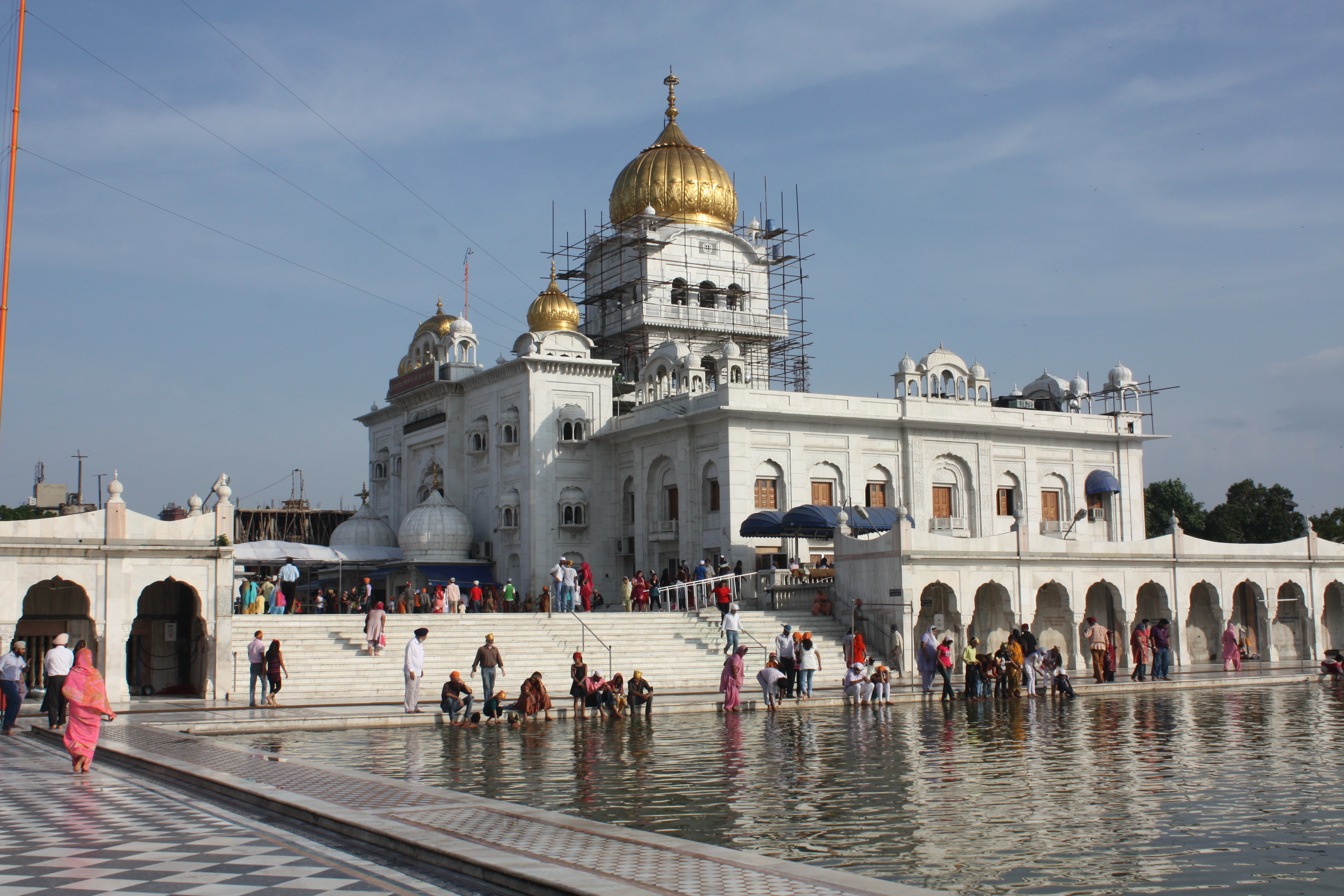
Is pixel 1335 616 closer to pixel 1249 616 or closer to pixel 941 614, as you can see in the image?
pixel 1249 616

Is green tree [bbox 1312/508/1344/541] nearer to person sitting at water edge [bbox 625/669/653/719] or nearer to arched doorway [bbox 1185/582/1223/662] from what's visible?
arched doorway [bbox 1185/582/1223/662]

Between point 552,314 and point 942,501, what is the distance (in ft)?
49.5

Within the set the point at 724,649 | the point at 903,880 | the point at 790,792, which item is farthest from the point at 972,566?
the point at 903,880

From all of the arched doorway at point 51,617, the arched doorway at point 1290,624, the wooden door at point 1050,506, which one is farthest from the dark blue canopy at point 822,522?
the arched doorway at point 51,617

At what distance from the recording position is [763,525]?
38250 mm

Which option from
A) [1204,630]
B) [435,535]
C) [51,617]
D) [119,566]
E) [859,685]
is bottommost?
[859,685]

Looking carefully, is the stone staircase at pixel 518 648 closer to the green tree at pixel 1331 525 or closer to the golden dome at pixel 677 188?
the golden dome at pixel 677 188

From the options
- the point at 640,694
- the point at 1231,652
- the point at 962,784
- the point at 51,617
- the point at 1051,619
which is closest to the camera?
the point at 962,784

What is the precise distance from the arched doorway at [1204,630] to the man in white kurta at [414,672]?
24458 mm

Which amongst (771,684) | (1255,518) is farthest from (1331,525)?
(771,684)

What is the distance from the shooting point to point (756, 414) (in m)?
40.3

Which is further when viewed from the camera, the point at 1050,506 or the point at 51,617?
the point at 1050,506

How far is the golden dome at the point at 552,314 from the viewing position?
155 feet

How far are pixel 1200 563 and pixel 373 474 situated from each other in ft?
103
